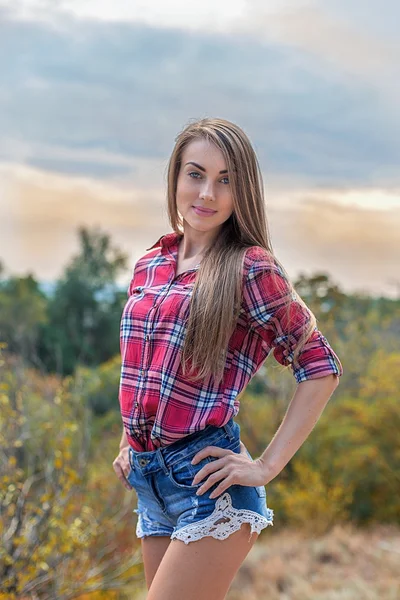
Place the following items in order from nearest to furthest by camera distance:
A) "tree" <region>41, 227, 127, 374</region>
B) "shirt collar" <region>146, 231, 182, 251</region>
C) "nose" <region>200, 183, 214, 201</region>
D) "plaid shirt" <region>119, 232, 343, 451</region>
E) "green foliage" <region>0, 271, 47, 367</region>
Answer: "plaid shirt" <region>119, 232, 343, 451</region>
"nose" <region>200, 183, 214, 201</region>
"shirt collar" <region>146, 231, 182, 251</region>
"tree" <region>41, 227, 127, 374</region>
"green foliage" <region>0, 271, 47, 367</region>

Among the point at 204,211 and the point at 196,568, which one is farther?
the point at 204,211

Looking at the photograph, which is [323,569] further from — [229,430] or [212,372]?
[212,372]

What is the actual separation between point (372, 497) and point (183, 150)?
8.83 metres

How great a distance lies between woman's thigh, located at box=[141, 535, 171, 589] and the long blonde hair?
1.93 ft

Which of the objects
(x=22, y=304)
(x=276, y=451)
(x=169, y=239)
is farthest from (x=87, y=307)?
(x=276, y=451)

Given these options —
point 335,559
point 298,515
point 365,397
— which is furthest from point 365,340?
point 335,559

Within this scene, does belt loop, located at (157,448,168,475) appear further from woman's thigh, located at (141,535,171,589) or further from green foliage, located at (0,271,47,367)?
green foliage, located at (0,271,47,367)

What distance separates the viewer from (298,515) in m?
9.48

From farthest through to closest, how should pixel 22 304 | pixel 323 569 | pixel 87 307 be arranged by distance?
pixel 22 304 → pixel 87 307 → pixel 323 569

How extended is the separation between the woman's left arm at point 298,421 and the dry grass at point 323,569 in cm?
448

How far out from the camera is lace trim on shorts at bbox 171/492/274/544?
7.13 feet

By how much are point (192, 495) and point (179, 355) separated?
397 millimetres

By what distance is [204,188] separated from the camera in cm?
243

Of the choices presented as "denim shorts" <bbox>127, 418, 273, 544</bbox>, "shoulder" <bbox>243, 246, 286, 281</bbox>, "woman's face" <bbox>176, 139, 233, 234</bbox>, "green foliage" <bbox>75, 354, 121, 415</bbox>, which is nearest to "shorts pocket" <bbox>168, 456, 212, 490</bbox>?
"denim shorts" <bbox>127, 418, 273, 544</bbox>
